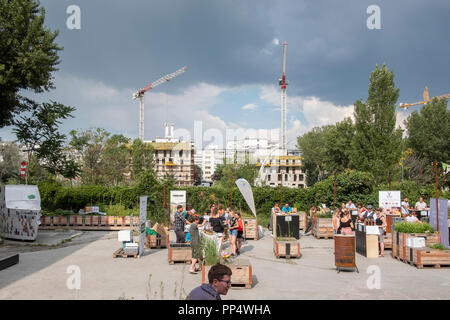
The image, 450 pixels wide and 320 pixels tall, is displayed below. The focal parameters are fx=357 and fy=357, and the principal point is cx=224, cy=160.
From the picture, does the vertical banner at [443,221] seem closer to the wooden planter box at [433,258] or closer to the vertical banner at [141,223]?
the wooden planter box at [433,258]

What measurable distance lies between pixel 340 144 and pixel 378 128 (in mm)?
18537

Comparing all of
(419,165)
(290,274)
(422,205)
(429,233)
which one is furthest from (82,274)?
(419,165)

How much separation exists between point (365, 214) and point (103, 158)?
35707mm

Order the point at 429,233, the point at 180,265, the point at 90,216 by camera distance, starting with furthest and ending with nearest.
A: the point at 90,216 < the point at 429,233 < the point at 180,265

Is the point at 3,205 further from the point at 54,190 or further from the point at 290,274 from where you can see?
the point at 290,274

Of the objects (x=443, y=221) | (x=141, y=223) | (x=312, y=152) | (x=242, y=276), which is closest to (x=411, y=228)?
(x=443, y=221)

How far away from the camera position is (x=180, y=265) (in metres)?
10.8

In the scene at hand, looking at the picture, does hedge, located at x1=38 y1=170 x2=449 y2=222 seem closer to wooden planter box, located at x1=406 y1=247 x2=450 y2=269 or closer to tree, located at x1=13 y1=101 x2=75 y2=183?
tree, located at x1=13 y1=101 x2=75 y2=183

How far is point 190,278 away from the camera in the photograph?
9203mm

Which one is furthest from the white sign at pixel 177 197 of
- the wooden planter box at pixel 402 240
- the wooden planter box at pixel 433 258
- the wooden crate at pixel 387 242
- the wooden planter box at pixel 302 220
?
the wooden planter box at pixel 433 258

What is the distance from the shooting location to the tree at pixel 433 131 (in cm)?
4988

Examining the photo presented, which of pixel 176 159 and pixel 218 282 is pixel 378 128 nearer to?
pixel 218 282

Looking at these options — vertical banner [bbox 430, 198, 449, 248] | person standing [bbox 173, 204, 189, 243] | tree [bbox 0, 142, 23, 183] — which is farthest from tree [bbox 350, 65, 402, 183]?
tree [bbox 0, 142, 23, 183]

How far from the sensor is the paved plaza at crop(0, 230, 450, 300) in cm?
776
